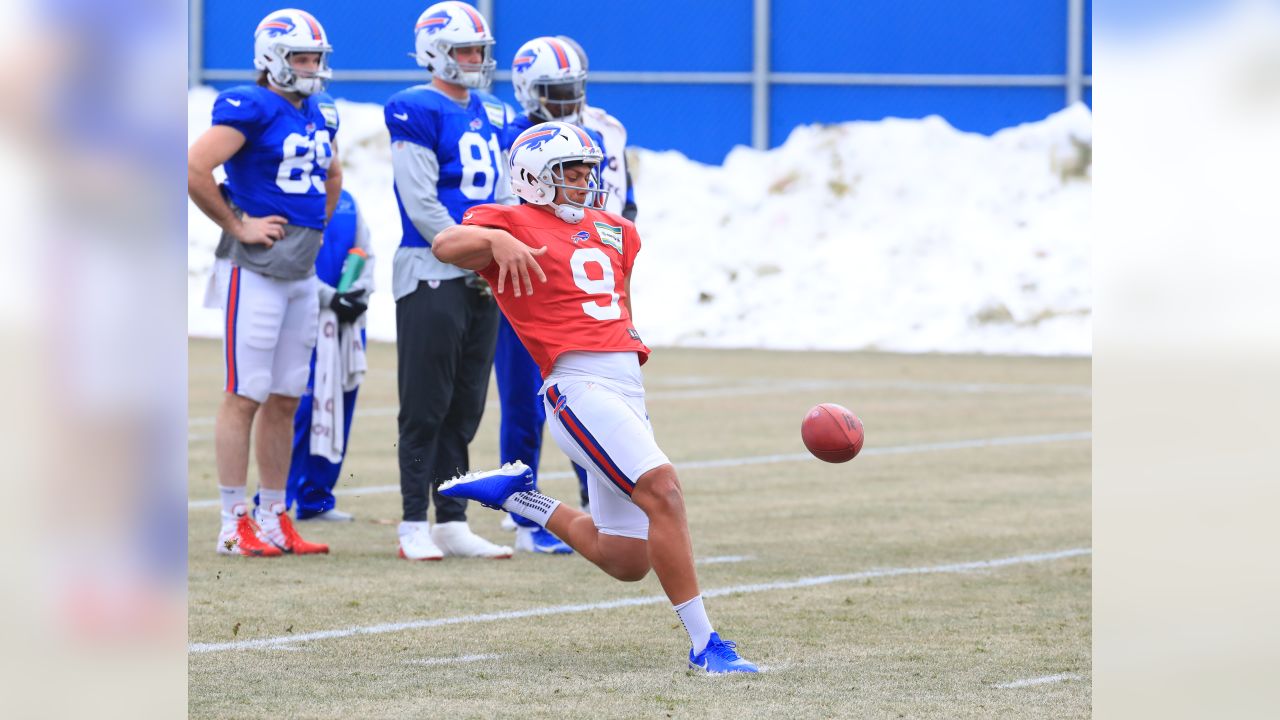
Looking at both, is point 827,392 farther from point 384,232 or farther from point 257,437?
point 384,232

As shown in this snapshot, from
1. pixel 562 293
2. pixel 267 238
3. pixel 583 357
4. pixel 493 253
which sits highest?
pixel 267 238

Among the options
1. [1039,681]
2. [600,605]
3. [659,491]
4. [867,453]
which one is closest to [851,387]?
[867,453]

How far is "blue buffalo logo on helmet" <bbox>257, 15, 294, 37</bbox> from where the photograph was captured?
797 centimetres

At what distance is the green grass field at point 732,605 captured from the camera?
539 centimetres

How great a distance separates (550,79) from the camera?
8.38m

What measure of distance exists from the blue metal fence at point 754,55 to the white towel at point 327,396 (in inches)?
714

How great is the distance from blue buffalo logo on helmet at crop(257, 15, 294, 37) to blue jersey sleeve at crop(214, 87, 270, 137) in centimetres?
25

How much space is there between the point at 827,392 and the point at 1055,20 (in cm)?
1181

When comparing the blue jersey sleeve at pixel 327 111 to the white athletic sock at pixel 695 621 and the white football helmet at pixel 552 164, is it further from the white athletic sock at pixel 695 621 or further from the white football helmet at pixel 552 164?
the white athletic sock at pixel 695 621

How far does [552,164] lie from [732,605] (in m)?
1.80

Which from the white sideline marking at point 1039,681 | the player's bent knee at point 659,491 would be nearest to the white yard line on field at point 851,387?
the player's bent knee at point 659,491

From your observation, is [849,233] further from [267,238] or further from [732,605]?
[732,605]

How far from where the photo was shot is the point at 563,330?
6207mm
